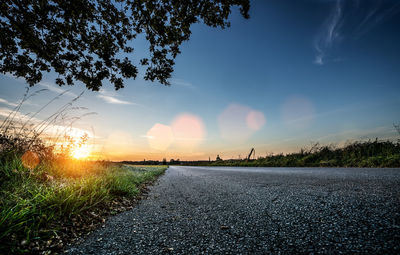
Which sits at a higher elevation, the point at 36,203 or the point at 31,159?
the point at 31,159

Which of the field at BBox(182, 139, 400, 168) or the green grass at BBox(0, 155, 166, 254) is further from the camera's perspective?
the field at BBox(182, 139, 400, 168)

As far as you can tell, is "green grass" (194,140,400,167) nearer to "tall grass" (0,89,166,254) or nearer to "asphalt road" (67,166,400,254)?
"asphalt road" (67,166,400,254)

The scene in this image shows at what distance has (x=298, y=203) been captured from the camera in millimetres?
2250

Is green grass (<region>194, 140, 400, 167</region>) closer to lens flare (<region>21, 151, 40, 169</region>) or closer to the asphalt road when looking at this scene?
the asphalt road

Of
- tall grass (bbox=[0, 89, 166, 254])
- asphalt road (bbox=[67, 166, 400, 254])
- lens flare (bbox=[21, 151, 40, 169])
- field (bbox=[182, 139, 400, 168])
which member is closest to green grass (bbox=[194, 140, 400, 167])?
field (bbox=[182, 139, 400, 168])

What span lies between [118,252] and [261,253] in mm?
1097

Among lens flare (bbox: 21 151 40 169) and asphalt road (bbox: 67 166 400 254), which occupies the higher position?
lens flare (bbox: 21 151 40 169)

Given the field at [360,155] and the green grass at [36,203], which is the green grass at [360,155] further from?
the green grass at [36,203]

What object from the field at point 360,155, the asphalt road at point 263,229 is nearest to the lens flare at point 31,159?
the asphalt road at point 263,229

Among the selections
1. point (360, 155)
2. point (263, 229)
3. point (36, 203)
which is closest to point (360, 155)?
→ point (360, 155)

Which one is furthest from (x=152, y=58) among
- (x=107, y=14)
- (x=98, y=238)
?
(x=98, y=238)

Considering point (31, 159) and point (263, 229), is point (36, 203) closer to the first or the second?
point (263, 229)

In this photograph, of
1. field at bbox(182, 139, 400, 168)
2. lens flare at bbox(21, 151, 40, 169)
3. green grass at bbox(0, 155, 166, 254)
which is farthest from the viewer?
field at bbox(182, 139, 400, 168)

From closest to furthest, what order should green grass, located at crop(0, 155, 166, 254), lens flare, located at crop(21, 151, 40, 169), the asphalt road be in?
the asphalt road, green grass, located at crop(0, 155, 166, 254), lens flare, located at crop(21, 151, 40, 169)
